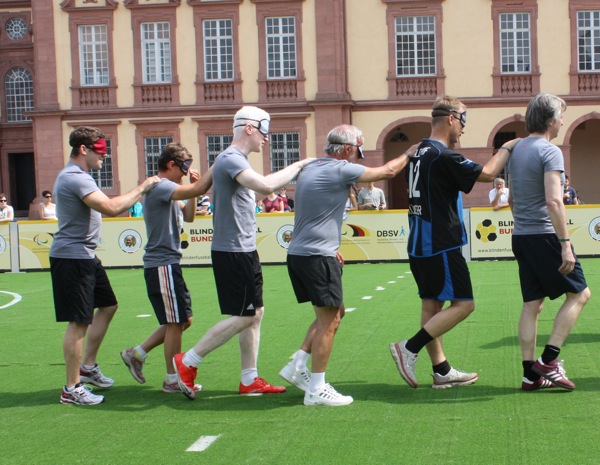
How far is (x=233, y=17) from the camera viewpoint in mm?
36469

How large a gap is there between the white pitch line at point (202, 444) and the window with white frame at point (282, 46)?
31232 mm

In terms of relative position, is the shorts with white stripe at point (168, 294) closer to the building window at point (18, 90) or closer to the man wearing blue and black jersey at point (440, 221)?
the man wearing blue and black jersey at point (440, 221)

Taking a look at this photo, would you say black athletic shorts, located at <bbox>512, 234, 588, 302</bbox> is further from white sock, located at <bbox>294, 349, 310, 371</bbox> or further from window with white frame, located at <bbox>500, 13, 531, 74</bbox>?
window with white frame, located at <bbox>500, 13, 531, 74</bbox>

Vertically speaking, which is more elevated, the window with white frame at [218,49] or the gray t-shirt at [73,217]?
the window with white frame at [218,49]

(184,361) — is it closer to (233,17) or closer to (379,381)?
(379,381)

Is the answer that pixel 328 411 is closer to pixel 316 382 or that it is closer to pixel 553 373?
pixel 316 382

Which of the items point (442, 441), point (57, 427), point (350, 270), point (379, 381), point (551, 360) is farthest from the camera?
point (350, 270)

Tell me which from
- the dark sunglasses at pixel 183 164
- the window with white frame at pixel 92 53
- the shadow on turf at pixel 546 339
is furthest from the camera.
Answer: the window with white frame at pixel 92 53

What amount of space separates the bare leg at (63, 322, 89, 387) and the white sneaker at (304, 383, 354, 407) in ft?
5.42

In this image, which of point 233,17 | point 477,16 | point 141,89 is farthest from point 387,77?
point 141,89

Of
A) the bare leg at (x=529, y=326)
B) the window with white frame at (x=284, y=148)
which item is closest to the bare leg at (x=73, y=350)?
the bare leg at (x=529, y=326)

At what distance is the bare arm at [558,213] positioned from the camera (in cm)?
657

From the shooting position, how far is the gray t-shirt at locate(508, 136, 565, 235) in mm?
6715

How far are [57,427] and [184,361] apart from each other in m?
0.99
